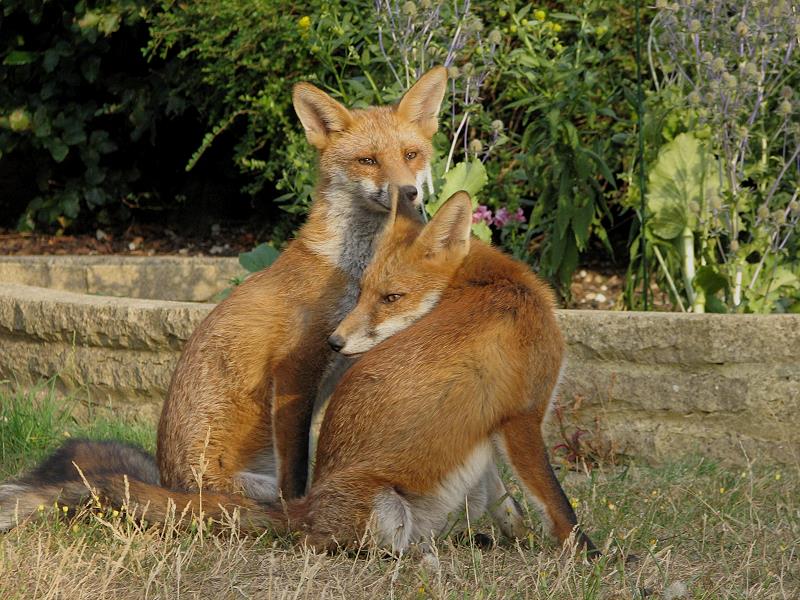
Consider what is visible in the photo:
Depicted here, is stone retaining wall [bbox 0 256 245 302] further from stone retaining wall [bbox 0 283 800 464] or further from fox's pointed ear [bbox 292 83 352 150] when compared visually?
fox's pointed ear [bbox 292 83 352 150]

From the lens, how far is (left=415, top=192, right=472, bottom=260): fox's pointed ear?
166 inches

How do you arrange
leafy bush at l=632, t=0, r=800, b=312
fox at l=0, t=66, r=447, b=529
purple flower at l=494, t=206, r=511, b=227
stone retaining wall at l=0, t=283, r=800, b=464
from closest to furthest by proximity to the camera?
fox at l=0, t=66, r=447, b=529, stone retaining wall at l=0, t=283, r=800, b=464, leafy bush at l=632, t=0, r=800, b=312, purple flower at l=494, t=206, r=511, b=227

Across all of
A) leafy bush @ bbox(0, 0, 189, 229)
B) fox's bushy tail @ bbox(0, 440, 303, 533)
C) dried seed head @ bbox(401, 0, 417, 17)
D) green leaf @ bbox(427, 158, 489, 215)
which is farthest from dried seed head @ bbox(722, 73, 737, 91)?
leafy bush @ bbox(0, 0, 189, 229)

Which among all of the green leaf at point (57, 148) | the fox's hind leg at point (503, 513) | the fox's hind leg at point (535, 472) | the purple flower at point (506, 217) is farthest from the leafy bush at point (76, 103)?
the fox's hind leg at point (535, 472)

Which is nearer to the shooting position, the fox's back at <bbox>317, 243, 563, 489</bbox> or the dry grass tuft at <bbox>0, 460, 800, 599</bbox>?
the dry grass tuft at <bbox>0, 460, 800, 599</bbox>

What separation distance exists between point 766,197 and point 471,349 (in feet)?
10.3

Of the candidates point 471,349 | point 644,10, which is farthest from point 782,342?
point 644,10

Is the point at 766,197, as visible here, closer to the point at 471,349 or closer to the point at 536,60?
the point at 536,60

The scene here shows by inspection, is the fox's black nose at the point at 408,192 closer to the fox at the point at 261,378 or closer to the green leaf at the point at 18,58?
the fox at the point at 261,378

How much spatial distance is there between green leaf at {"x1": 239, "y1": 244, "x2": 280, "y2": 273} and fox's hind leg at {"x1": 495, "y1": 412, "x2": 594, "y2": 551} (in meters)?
3.36

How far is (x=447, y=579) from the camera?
3850mm

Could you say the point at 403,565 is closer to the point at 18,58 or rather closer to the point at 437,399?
the point at 437,399

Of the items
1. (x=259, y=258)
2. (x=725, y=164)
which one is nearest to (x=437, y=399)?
(x=259, y=258)

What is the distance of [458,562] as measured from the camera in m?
3.99
